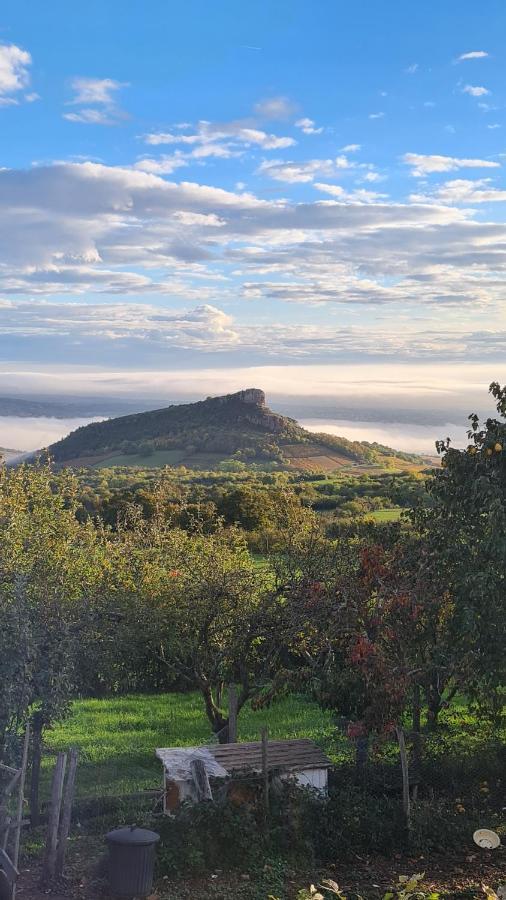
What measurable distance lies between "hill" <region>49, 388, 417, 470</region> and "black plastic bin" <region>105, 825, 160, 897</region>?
245ft

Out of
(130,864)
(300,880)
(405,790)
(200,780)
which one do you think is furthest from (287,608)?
(130,864)

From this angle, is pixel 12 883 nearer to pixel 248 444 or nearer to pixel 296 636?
pixel 296 636

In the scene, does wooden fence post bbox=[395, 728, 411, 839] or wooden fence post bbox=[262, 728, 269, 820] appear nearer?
wooden fence post bbox=[262, 728, 269, 820]

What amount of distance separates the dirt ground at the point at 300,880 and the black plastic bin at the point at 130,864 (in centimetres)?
18

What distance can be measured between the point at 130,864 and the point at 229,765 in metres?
2.46

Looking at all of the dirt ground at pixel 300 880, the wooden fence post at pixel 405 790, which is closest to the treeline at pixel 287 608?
the wooden fence post at pixel 405 790

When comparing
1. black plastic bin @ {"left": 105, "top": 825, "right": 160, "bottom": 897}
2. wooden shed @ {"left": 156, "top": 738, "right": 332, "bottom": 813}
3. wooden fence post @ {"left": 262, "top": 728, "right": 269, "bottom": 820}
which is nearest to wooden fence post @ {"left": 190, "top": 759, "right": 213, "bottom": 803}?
wooden shed @ {"left": 156, "top": 738, "right": 332, "bottom": 813}

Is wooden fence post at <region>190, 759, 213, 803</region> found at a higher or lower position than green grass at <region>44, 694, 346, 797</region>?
higher

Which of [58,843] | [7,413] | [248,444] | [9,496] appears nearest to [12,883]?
[58,843]

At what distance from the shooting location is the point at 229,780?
10695mm

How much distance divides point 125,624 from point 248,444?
7930 cm

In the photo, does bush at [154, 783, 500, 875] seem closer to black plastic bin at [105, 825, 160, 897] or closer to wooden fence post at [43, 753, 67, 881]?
black plastic bin at [105, 825, 160, 897]

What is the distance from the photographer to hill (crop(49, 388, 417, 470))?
89.8 m

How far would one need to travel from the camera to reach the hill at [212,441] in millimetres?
89750
